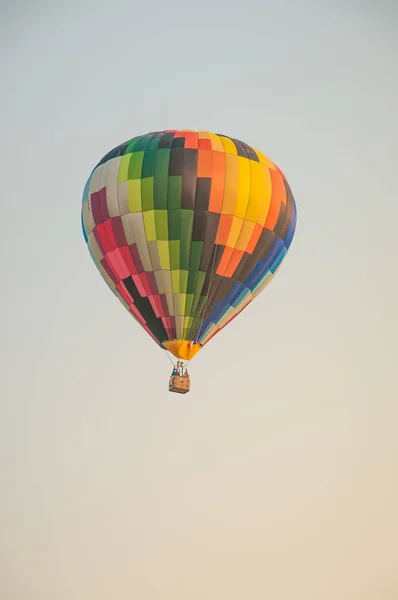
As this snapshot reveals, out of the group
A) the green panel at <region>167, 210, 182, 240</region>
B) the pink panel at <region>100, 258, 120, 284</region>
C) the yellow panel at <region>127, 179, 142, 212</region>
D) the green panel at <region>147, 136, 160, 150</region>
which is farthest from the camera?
the pink panel at <region>100, 258, 120, 284</region>

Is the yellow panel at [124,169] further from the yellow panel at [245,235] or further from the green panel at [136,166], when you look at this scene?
the yellow panel at [245,235]

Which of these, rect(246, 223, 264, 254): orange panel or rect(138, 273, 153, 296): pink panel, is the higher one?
rect(246, 223, 264, 254): orange panel

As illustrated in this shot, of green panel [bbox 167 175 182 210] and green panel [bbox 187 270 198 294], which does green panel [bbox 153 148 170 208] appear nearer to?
green panel [bbox 167 175 182 210]

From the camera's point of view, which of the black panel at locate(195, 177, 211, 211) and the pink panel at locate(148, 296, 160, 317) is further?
the pink panel at locate(148, 296, 160, 317)

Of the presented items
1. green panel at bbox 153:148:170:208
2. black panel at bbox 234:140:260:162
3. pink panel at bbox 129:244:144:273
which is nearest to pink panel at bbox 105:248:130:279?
pink panel at bbox 129:244:144:273

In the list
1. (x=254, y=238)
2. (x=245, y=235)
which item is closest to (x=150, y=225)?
(x=245, y=235)

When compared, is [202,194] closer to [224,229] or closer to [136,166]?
[224,229]

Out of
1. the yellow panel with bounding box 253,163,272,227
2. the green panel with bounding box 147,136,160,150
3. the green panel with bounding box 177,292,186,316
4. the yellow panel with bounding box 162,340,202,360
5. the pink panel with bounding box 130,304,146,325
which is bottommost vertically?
the yellow panel with bounding box 162,340,202,360
